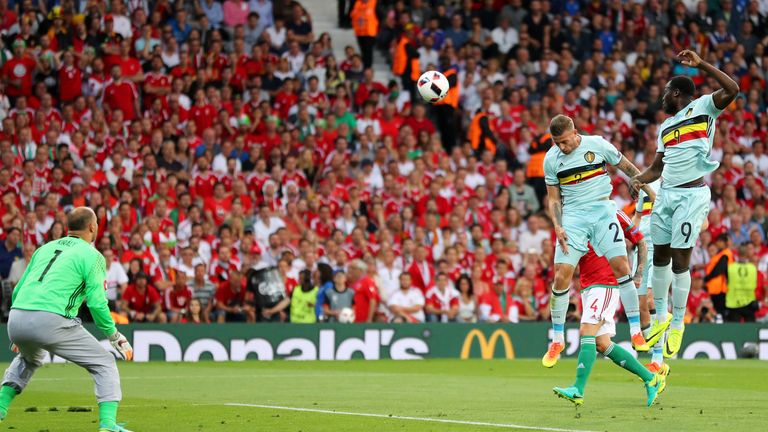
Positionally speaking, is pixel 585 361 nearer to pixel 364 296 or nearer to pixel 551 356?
pixel 551 356

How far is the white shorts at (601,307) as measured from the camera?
1270 centimetres

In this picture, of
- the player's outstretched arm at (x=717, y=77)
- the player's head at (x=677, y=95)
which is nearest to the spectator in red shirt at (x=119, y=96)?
the player's head at (x=677, y=95)

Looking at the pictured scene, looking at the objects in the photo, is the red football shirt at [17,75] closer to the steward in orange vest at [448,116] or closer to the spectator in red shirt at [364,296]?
the spectator in red shirt at [364,296]

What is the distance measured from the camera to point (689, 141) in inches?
564

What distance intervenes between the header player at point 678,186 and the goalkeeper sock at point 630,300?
25.0 inches

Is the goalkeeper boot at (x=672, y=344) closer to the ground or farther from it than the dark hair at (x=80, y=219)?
closer to the ground

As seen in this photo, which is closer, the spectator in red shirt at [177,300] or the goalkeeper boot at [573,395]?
the goalkeeper boot at [573,395]

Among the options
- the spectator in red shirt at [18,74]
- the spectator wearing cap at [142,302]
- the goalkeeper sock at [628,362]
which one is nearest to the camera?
the goalkeeper sock at [628,362]

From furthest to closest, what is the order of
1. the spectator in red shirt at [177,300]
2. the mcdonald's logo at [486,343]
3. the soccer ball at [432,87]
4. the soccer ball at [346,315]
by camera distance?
the mcdonald's logo at [486,343], the soccer ball at [346,315], the spectator in red shirt at [177,300], the soccer ball at [432,87]

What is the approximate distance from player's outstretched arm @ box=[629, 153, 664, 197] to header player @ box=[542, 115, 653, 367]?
0.15m

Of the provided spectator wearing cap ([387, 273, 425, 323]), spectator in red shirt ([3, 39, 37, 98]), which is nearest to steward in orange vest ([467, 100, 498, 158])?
spectator wearing cap ([387, 273, 425, 323])

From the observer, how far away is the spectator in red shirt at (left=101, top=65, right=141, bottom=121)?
83.9 feet

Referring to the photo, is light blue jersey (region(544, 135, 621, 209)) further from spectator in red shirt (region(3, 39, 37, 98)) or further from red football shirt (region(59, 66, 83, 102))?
spectator in red shirt (region(3, 39, 37, 98))

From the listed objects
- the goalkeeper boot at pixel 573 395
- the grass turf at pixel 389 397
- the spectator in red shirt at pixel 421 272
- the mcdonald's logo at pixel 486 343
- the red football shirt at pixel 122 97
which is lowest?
the mcdonald's logo at pixel 486 343
